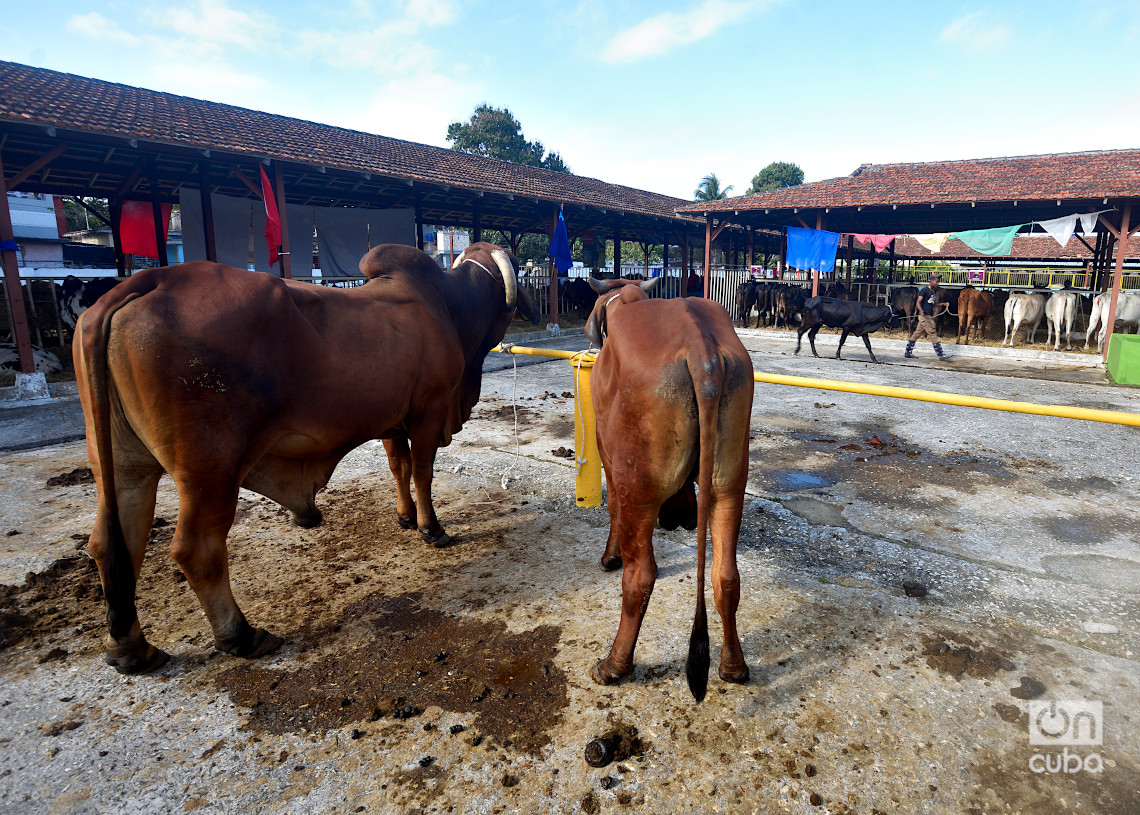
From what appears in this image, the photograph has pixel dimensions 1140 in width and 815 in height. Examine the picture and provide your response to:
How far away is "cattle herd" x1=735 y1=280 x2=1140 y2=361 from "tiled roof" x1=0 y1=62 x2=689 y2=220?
483cm

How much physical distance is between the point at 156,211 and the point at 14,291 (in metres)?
5.03

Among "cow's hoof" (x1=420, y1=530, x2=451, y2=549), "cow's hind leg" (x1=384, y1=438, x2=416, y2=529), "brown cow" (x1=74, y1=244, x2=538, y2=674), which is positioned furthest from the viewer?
"cow's hind leg" (x1=384, y1=438, x2=416, y2=529)

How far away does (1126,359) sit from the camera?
9719 mm

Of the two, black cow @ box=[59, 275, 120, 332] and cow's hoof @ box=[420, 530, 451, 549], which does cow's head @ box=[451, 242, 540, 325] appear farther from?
black cow @ box=[59, 275, 120, 332]

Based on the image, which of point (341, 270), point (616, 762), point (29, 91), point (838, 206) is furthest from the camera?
point (838, 206)

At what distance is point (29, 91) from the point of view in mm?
9156

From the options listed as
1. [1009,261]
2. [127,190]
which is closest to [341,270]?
[127,190]

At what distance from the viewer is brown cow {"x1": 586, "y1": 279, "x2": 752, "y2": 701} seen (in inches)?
83.7

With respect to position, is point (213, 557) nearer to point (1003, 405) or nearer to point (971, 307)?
point (1003, 405)

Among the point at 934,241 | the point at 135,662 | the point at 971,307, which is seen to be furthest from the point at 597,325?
the point at 934,241

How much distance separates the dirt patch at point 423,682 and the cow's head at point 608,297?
141 centimetres

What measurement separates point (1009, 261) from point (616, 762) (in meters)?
34.0

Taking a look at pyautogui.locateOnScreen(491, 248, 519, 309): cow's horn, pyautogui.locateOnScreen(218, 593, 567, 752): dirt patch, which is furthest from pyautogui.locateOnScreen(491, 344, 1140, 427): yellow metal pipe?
pyautogui.locateOnScreen(218, 593, 567, 752): dirt patch

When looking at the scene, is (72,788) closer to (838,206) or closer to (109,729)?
(109,729)
